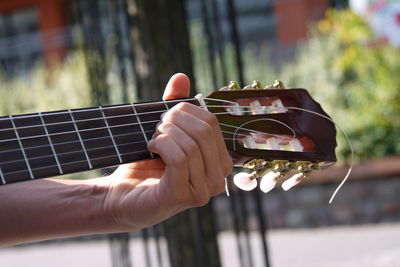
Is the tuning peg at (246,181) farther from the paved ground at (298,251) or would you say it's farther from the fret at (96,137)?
the paved ground at (298,251)

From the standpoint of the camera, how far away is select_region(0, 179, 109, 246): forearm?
5.92ft

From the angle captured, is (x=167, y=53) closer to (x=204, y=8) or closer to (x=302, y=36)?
(x=204, y=8)

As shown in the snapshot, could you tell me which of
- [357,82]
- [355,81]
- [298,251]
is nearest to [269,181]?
[298,251]

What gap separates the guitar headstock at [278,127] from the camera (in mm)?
1862

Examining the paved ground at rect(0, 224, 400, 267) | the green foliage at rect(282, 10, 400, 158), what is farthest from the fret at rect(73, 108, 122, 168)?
the green foliage at rect(282, 10, 400, 158)

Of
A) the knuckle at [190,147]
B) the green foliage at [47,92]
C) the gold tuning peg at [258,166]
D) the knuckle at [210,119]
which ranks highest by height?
the green foliage at [47,92]

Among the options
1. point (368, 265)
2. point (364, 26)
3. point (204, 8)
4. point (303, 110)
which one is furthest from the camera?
point (364, 26)

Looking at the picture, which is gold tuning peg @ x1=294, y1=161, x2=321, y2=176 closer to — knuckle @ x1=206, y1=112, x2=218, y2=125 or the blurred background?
knuckle @ x1=206, y1=112, x2=218, y2=125

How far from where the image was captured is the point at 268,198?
7875mm

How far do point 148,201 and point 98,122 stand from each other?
0.70 feet

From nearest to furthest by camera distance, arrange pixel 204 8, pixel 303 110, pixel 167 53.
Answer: pixel 303 110 < pixel 167 53 < pixel 204 8

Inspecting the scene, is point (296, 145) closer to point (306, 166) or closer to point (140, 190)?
point (306, 166)

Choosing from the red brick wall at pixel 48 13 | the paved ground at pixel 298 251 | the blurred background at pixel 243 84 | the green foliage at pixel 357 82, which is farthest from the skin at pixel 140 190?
the red brick wall at pixel 48 13

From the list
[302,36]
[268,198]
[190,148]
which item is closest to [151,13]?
[190,148]
